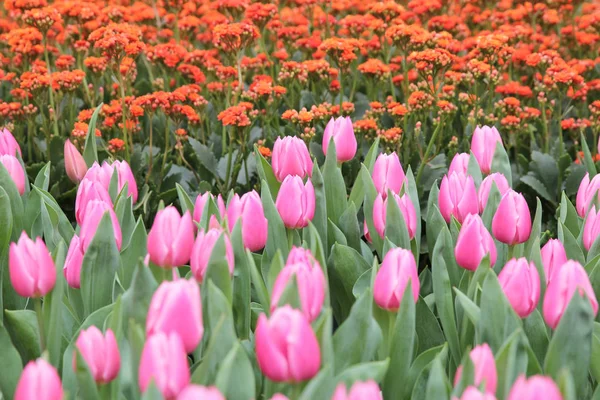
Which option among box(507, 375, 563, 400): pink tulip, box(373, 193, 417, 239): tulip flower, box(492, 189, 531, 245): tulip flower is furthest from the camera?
box(373, 193, 417, 239): tulip flower

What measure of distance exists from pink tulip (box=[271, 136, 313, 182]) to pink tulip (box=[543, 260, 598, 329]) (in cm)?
81

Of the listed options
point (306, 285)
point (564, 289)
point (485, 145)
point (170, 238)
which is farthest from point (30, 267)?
point (485, 145)

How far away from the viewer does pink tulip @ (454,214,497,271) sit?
1.66 m

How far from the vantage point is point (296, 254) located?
4.63 ft

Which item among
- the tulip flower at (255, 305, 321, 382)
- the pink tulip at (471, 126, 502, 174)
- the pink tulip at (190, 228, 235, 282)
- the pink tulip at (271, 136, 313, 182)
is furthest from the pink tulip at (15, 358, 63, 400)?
the pink tulip at (471, 126, 502, 174)

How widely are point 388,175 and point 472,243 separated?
432mm

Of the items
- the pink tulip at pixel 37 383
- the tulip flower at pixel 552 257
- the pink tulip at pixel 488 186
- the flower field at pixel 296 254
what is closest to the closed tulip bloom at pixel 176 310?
the flower field at pixel 296 254

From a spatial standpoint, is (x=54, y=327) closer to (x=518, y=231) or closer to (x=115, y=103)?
(x=518, y=231)

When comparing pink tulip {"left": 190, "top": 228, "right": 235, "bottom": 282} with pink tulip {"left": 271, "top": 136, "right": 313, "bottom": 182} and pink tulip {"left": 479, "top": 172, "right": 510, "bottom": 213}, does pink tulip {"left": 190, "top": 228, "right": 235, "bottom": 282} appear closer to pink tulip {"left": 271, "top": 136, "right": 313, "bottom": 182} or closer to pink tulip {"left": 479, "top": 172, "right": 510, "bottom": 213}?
pink tulip {"left": 271, "top": 136, "right": 313, "bottom": 182}

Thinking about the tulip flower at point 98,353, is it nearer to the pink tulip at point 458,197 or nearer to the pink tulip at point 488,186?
the pink tulip at point 458,197

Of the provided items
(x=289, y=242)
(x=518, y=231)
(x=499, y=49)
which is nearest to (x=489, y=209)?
(x=518, y=231)

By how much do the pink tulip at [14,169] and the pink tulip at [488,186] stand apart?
1121mm

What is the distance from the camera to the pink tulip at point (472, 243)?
166cm

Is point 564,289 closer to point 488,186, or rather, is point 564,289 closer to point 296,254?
point 296,254
